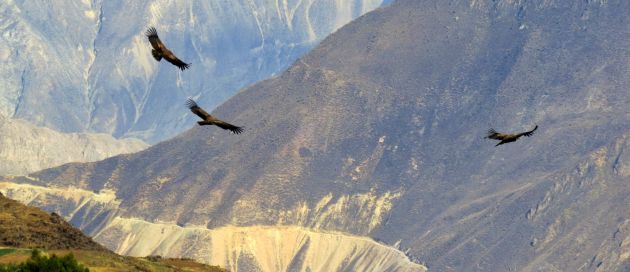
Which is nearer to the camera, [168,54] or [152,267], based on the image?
[168,54]

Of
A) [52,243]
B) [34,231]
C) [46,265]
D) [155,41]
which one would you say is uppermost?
[34,231]

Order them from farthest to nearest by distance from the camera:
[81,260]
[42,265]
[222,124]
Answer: [81,260] → [42,265] → [222,124]

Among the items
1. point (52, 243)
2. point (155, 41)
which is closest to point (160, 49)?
point (155, 41)

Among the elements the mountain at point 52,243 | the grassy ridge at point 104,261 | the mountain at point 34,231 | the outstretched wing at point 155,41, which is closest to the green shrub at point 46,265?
the grassy ridge at point 104,261

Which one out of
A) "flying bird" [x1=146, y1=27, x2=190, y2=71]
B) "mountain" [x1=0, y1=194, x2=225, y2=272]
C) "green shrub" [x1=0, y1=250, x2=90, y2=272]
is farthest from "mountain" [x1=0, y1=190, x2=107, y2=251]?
"flying bird" [x1=146, y1=27, x2=190, y2=71]

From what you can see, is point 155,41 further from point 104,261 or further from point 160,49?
point 104,261

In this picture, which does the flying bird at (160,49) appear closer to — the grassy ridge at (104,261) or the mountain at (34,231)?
the grassy ridge at (104,261)

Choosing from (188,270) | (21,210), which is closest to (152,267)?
(188,270)

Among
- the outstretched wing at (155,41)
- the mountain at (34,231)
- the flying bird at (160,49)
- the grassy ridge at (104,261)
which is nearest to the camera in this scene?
the outstretched wing at (155,41)

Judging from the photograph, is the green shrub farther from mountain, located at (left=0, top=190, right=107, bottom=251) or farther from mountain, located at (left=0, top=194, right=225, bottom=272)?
mountain, located at (left=0, top=190, right=107, bottom=251)

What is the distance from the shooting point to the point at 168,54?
263 feet

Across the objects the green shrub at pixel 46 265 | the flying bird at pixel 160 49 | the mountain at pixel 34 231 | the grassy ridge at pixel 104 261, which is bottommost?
the green shrub at pixel 46 265

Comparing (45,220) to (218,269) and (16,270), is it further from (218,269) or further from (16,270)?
(16,270)

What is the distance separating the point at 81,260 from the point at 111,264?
3.15m
